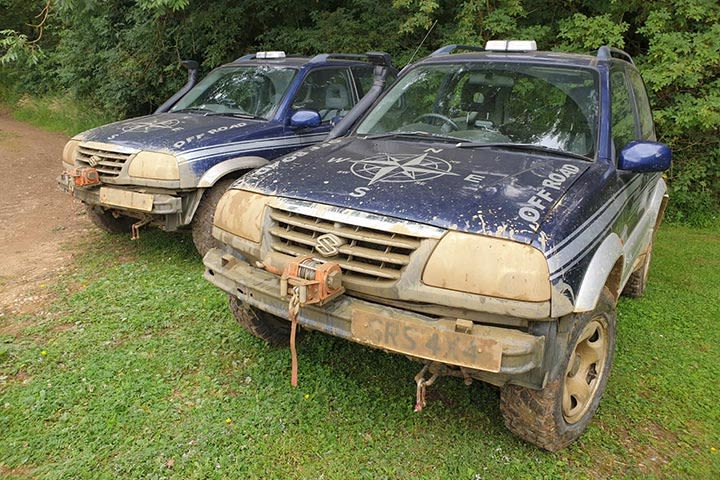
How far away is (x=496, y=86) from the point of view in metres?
3.95

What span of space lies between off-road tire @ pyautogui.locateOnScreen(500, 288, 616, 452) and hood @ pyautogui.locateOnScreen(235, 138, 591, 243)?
1.93ft

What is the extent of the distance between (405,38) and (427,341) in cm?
799

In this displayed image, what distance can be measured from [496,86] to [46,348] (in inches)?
142

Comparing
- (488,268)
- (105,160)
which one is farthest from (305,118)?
(488,268)

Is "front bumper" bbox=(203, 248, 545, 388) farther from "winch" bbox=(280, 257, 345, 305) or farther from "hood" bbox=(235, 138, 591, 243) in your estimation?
"hood" bbox=(235, 138, 591, 243)

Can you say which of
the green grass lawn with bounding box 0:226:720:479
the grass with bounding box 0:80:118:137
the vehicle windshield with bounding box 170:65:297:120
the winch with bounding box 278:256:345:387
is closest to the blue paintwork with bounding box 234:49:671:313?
the winch with bounding box 278:256:345:387

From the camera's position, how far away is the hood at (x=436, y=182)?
2.63 m

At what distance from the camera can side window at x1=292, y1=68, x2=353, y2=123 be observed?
591cm

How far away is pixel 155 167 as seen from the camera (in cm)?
486

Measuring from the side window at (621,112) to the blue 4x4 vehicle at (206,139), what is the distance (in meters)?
2.16

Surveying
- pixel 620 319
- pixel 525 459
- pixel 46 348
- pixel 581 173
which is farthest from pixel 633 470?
pixel 46 348

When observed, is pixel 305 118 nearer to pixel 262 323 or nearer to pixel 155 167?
pixel 155 167

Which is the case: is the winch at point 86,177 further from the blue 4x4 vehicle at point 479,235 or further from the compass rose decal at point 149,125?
the blue 4x4 vehicle at point 479,235

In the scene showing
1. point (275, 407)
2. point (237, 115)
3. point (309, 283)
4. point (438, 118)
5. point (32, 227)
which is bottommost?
point (32, 227)
